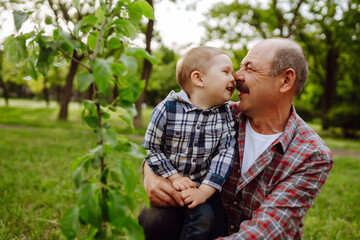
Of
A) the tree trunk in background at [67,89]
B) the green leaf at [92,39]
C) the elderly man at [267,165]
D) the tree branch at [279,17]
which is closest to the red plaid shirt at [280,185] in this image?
the elderly man at [267,165]

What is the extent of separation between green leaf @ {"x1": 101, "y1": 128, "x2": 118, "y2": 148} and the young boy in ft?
3.11

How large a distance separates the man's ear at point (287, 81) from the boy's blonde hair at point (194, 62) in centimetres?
47

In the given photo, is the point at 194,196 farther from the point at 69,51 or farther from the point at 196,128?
the point at 69,51

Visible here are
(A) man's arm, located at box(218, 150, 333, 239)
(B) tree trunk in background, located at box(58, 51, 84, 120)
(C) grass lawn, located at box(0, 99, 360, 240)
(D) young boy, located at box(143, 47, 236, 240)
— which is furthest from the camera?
(B) tree trunk in background, located at box(58, 51, 84, 120)

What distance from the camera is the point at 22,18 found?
3.00ft

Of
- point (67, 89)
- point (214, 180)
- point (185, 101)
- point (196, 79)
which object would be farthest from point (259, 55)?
point (67, 89)

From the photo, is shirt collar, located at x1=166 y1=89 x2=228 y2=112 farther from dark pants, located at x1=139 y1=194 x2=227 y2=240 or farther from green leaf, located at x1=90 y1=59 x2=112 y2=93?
green leaf, located at x1=90 y1=59 x2=112 y2=93

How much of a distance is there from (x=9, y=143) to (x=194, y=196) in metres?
7.86

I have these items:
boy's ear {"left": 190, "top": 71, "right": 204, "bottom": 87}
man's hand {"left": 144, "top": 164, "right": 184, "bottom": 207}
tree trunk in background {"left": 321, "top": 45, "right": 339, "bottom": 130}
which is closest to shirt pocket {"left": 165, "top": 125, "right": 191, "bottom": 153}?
man's hand {"left": 144, "top": 164, "right": 184, "bottom": 207}

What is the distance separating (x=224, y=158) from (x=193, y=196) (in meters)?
0.33

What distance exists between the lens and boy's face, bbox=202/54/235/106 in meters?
2.03

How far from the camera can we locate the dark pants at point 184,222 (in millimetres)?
1809

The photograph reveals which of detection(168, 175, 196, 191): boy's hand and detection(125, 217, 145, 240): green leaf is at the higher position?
detection(125, 217, 145, 240): green leaf

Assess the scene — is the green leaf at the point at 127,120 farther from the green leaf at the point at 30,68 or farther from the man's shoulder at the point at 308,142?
the man's shoulder at the point at 308,142
